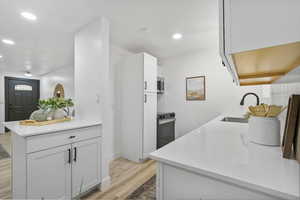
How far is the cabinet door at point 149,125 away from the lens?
2623mm

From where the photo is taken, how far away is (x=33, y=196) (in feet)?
4.04

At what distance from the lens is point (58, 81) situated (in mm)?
4922

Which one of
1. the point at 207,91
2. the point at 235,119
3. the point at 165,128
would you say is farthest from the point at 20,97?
the point at 235,119

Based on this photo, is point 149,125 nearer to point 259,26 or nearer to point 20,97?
point 259,26

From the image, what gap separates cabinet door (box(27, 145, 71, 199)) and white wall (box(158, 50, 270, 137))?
2.60 m

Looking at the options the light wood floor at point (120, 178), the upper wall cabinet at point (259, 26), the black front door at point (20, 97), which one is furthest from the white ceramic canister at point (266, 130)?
the black front door at point (20, 97)

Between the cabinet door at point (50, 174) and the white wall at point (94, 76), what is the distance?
0.47 m

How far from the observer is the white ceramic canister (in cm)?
79

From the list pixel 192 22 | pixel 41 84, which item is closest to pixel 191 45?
pixel 192 22

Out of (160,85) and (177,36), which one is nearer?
(177,36)

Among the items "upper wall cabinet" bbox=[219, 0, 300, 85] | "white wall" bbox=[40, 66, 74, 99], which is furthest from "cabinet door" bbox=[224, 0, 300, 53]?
"white wall" bbox=[40, 66, 74, 99]

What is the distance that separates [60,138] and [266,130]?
1738 mm

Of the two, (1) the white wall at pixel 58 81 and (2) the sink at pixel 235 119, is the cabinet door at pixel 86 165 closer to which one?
(2) the sink at pixel 235 119

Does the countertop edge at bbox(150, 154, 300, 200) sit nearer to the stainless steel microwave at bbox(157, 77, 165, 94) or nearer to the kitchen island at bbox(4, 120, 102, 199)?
the kitchen island at bbox(4, 120, 102, 199)
